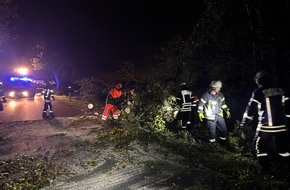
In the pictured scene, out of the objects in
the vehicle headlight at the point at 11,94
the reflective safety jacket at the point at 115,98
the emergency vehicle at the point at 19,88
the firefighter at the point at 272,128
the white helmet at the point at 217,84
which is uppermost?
the emergency vehicle at the point at 19,88

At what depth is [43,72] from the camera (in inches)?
1912

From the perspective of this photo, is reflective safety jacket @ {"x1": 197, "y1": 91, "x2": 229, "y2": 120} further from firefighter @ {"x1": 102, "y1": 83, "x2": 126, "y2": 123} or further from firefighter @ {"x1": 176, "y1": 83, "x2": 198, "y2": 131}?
firefighter @ {"x1": 102, "y1": 83, "x2": 126, "y2": 123}

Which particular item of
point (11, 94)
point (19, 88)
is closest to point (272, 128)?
point (11, 94)

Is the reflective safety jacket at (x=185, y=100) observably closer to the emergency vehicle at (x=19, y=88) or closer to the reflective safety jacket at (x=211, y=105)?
the reflective safety jacket at (x=211, y=105)

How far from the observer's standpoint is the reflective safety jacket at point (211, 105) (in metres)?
7.78

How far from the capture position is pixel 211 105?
779 cm

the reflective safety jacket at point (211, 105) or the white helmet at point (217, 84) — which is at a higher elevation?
the white helmet at point (217, 84)

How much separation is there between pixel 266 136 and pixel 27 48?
3396 centimetres

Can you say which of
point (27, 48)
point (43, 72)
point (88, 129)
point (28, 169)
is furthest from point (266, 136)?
point (43, 72)

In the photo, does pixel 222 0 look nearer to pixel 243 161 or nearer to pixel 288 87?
pixel 288 87

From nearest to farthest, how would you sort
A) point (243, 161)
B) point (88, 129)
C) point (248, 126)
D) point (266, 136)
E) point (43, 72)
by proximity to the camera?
1. point (266, 136)
2. point (243, 161)
3. point (248, 126)
4. point (88, 129)
5. point (43, 72)

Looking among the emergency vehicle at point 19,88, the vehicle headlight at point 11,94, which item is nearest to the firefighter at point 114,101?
the emergency vehicle at point 19,88

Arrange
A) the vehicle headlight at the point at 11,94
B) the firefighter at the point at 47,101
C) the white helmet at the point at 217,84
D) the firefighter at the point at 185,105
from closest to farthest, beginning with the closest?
the white helmet at the point at 217,84 < the firefighter at the point at 185,105 < the firefighter at the point at 47,101 < the vehicle headlight at the point at 11,94

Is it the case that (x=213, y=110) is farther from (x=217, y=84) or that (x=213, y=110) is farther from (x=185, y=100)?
(x=185, y=100)
